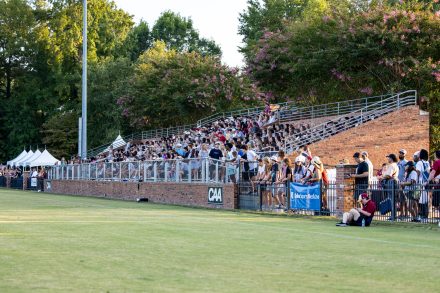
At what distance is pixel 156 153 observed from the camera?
49281 millimetres

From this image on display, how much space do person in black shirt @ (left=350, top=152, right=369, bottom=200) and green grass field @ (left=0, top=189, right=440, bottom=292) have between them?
3.65m

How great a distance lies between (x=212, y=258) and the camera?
12227mm

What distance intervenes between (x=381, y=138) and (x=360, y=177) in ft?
55.8

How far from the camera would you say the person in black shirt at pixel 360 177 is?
23.4 m

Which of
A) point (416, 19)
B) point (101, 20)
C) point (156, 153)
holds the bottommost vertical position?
point (156, 153)

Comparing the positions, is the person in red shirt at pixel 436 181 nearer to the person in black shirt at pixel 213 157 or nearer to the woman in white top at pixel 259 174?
the woman in white top at pixel 259 174

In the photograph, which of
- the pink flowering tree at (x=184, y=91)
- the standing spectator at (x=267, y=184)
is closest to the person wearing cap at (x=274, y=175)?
the standing spectator at (x=267, y=184)

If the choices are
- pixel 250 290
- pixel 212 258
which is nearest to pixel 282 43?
pixel 212 258

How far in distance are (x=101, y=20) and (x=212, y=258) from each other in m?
80.4

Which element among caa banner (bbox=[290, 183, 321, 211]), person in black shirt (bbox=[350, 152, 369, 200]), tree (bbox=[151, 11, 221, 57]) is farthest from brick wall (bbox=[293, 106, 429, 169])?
tree (bbox=[151, 11, 221, 57])

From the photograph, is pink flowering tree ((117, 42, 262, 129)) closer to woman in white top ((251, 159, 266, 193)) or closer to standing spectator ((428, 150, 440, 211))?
woman in white top ((251, 159, 266, 193))

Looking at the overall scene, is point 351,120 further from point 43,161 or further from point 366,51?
point 43,161

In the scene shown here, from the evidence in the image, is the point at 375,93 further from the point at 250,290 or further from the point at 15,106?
the point at 15,106

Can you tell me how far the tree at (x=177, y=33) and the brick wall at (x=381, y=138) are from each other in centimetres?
6100
